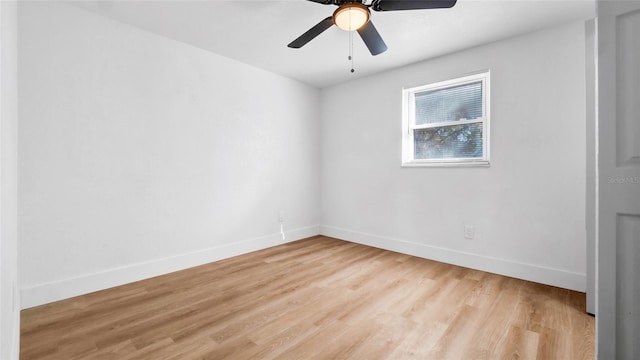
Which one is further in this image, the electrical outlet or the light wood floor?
the electrical outlet

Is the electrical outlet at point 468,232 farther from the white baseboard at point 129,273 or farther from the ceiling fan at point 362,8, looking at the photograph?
the white baseboard at point 129,273

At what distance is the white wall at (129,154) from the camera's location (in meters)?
2.12

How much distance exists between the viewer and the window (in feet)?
9.72

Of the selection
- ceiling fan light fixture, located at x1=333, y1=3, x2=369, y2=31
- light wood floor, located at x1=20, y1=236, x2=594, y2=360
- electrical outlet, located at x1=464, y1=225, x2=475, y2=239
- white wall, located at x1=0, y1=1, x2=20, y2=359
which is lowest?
light wood floor, located at x1=20, y1=236, x2=594, y2=360

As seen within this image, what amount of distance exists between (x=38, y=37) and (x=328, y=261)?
127 inches

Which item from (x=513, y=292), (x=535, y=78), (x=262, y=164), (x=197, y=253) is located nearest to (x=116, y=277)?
(x=197, y=253)

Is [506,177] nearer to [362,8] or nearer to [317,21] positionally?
[362,8]

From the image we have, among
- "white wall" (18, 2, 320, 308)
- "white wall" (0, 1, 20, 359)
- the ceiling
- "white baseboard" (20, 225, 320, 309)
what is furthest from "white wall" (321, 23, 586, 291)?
"white wall" (0, 1, 20, 359)

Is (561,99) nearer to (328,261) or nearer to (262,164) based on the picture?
(328,261)

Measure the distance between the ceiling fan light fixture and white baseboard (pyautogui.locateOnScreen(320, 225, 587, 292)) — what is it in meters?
2.51

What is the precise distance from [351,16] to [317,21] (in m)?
0.65

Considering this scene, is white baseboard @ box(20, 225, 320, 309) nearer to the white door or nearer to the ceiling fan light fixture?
the ceiling fan light fixture

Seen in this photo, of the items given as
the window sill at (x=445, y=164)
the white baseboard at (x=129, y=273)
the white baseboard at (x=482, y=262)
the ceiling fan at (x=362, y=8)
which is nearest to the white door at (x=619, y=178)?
the ceiling fan at (x=362, y=8)

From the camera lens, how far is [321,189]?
14.8 ft
